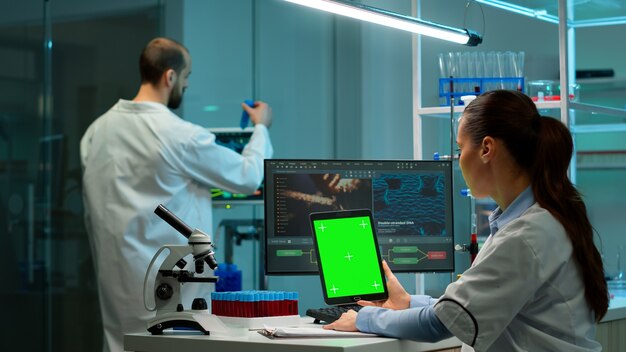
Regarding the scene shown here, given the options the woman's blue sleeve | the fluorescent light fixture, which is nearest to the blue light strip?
the fluorescent light fixture

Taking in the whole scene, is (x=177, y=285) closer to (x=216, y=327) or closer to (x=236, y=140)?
(x=216, y=327)

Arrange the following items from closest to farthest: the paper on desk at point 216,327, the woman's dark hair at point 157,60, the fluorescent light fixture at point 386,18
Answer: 1. the paper on desk at point 216,327
2. the fluorescent light fixture at point 386,18
3. the woman's dark hair at point 157,60

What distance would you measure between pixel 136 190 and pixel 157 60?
53 centimetres

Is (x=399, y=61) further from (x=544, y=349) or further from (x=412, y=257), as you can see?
(x=544, y=349)

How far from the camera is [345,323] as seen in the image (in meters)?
2.59

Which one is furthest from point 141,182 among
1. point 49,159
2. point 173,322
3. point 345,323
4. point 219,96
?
point 219,96

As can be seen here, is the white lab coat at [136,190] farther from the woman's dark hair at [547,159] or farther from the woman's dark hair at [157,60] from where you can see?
the woman's dark hair at [547,159]

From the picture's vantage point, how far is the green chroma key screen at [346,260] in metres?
2.74

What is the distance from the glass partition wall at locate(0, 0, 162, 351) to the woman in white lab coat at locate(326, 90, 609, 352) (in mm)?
2860

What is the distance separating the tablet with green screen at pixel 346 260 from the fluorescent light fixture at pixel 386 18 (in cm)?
62

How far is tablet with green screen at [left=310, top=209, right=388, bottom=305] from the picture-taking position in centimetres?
274

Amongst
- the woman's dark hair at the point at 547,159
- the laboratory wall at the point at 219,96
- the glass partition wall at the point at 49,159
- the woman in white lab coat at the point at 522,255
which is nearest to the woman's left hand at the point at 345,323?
the woman in white lab coat at the point at 522,255

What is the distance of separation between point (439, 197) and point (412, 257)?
0.22 m

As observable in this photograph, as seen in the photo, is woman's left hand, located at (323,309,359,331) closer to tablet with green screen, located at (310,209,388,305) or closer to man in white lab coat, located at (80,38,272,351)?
tablet with green screen, located at (310,209,388,305)
